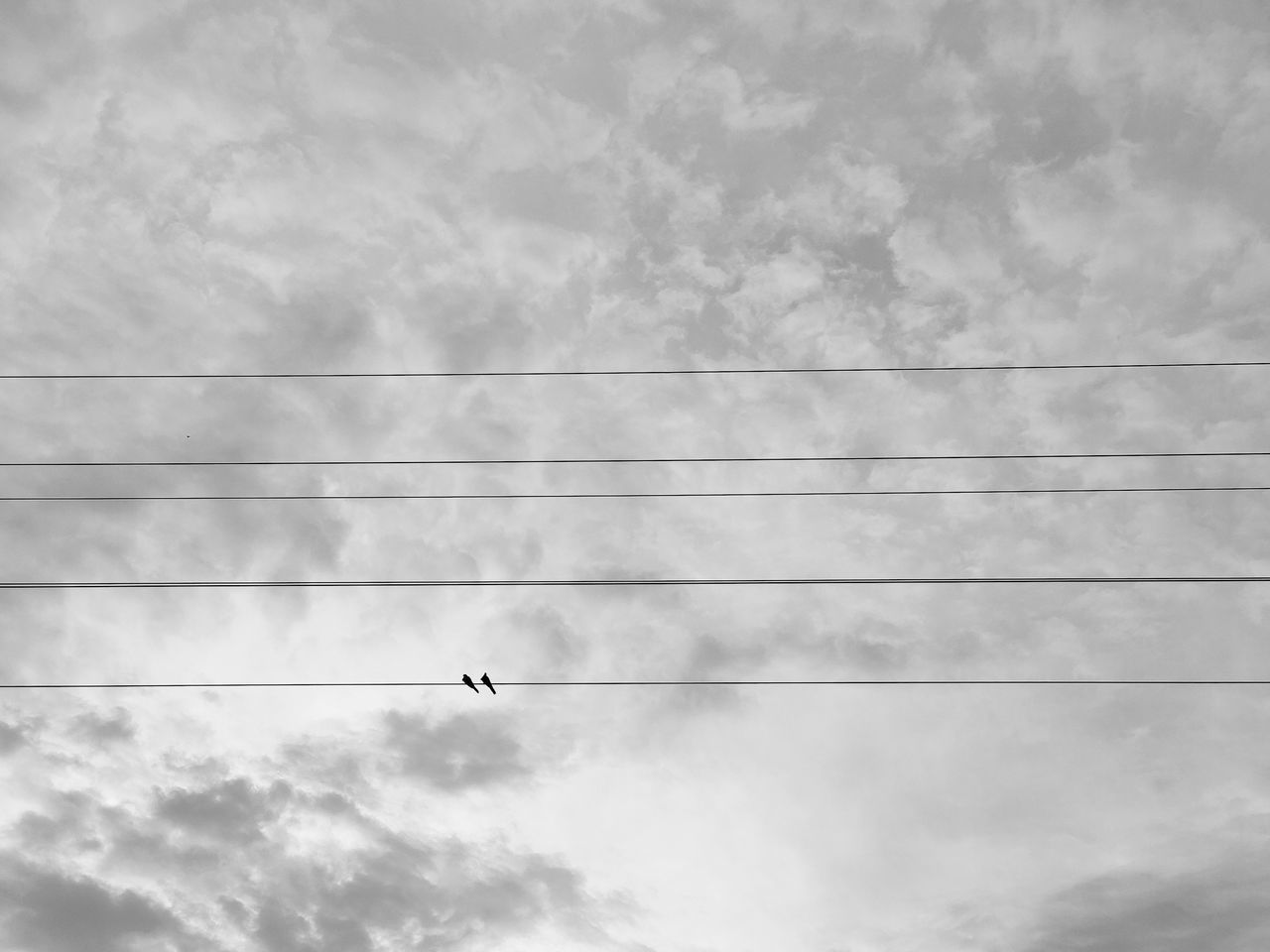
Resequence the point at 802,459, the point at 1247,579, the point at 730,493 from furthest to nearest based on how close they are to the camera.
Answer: the point at 802,459
the point at 730,493
the point at 1247,579

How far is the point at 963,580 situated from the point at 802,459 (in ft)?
24.7

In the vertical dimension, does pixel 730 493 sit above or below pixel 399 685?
above

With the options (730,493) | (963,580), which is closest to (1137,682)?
(963,580)

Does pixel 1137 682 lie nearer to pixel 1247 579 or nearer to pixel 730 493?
pixel 1247 579

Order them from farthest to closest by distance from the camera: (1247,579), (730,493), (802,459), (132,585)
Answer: (802,459), (730,493), (132,585), (1247,579)

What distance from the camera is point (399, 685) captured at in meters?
30.5

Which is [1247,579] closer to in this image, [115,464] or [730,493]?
[730,493]

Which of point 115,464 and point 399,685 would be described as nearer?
point 399,685

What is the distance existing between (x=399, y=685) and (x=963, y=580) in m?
17.6

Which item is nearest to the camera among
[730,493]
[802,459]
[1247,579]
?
[1247,579]

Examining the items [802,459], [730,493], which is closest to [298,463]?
[730,493]

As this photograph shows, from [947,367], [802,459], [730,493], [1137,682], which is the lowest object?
[1137,682]

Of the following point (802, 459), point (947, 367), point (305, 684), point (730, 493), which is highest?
point (947, 367)

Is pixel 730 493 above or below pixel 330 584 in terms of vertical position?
above
